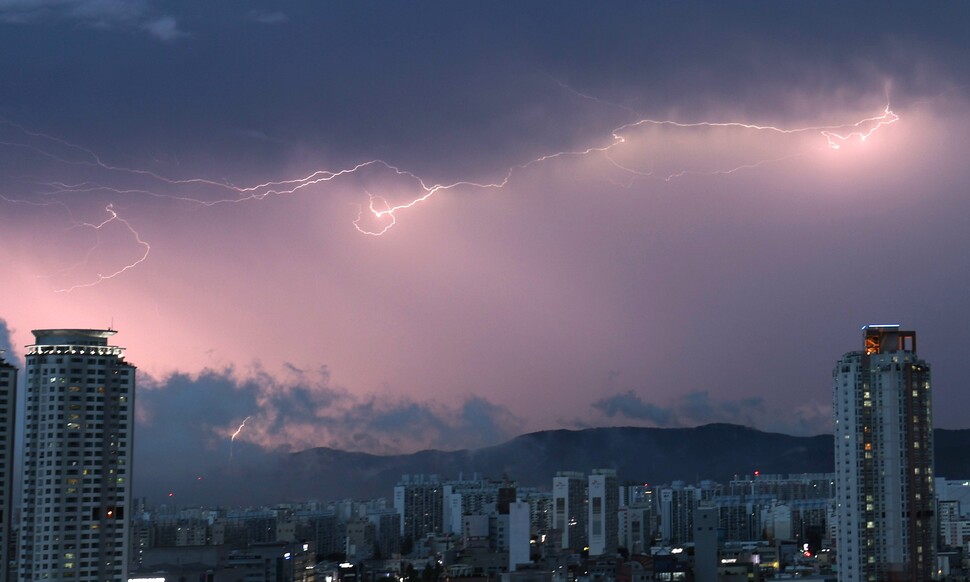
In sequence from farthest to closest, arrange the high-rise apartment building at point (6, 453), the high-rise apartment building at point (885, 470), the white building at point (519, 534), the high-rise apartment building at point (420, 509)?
the high-rise apartment building at point (420, 509)
the white building at point (519, 534)
the high-rise apartment building at point (885, 470)
the high-rise apartment building at point (6, 453)

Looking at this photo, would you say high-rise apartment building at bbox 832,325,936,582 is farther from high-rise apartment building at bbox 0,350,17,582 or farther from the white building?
the white building

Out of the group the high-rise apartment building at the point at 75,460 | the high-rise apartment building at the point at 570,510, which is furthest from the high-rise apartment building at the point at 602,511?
the high-rise apartment building at the point at 75,460

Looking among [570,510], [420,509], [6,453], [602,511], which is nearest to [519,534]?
[602,511]

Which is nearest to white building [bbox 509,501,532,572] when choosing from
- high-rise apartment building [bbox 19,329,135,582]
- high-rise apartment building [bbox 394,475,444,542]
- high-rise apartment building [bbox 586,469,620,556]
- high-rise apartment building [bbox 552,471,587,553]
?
high-rise apartment building [bbox 586,469,620,556]

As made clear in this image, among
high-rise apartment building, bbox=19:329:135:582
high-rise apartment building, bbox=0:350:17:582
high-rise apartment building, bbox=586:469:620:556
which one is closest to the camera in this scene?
high-rise apartment building, bbox=19:329:135:582

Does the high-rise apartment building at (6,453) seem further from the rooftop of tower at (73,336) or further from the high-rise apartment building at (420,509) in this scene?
the high-rise apartment building at (420,509)

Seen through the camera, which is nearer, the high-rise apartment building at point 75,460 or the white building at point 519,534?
the high-rise apartment building at point 75,460
